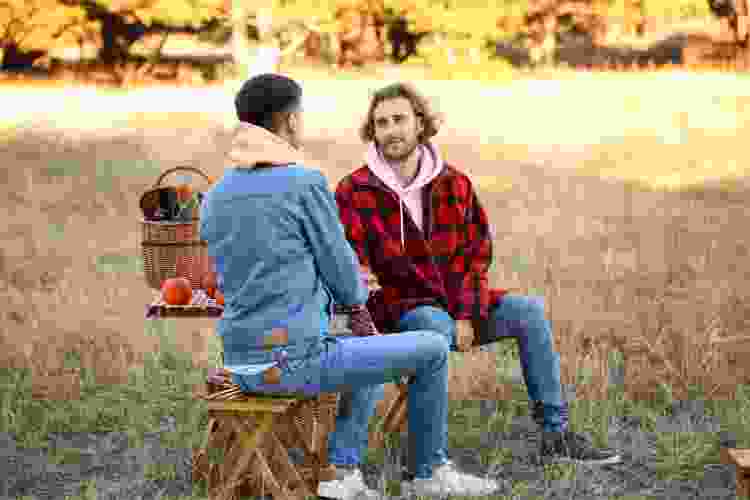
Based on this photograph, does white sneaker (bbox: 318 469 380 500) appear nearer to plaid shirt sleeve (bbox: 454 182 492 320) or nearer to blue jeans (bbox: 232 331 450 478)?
blue jeans (bbox: 232 331 450 478)

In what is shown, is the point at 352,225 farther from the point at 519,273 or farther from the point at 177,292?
the point at 519,273

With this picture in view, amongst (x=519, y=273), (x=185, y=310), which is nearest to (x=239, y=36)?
(x=519, y=273)

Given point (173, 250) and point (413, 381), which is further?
point (173, 250)

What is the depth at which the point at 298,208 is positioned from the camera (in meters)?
3.55

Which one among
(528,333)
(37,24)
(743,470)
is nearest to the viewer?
(743,470)

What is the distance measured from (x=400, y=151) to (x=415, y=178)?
137 millimetres

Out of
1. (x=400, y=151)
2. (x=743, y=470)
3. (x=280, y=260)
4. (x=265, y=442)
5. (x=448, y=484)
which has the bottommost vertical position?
(x=448, y=484)

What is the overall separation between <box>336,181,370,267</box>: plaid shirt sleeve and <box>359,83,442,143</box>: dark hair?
251 mm

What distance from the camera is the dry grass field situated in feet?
17.6

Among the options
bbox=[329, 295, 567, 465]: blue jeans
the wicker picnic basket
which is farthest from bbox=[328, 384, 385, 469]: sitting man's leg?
the wicker picnic basket

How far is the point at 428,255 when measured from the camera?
4.43 m

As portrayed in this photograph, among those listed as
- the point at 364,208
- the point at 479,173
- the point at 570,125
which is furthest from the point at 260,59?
the point at 364,208

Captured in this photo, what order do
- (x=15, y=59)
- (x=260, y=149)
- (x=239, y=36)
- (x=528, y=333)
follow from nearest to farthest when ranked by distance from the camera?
(x=260, y=149) → (x=528, y=333) → (x=239, y=36) → (x=15, y=59)

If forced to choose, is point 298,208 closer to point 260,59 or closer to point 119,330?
point 119,330
